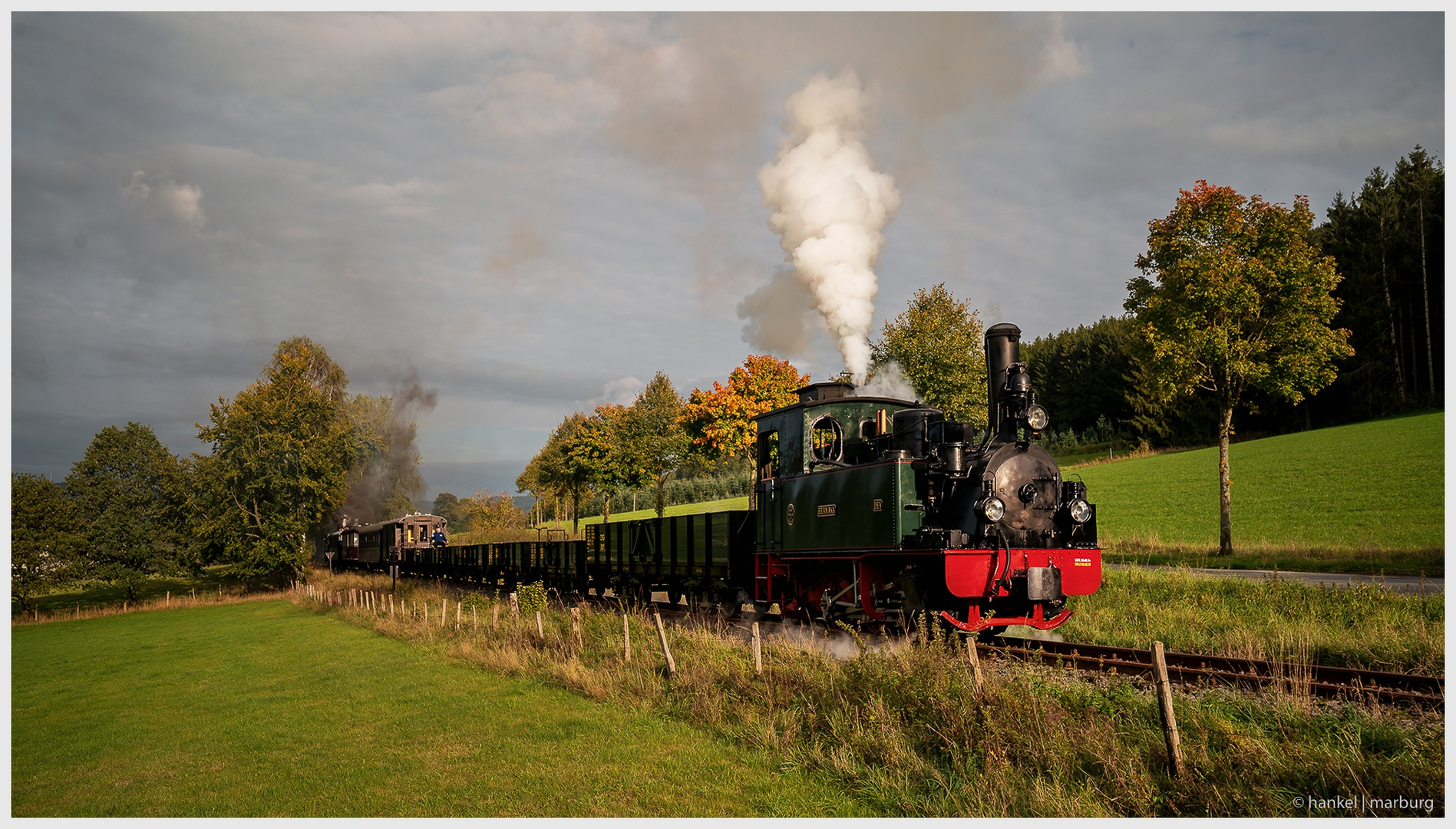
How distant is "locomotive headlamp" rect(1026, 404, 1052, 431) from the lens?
33.6 ft

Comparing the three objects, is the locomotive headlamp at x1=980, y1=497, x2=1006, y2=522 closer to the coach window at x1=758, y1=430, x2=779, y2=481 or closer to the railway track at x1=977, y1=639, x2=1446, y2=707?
the railway track at x1=977, y1=639, x2=1446, y2=707

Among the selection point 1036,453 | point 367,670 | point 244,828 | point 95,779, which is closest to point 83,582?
point 367,670

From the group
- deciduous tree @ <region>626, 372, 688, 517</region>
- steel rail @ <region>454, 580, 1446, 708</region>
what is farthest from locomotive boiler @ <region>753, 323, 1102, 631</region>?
deciduous tree @ <region>626, 372, 688, 517</region>

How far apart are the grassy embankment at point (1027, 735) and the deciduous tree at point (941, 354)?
19526 mm

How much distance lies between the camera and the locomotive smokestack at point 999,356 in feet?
35.7

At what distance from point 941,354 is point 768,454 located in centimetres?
1760

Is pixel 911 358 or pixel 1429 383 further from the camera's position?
pixel 1429 383

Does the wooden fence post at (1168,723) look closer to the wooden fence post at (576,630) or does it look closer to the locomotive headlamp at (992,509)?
the locomotive headlamp at (992,509)

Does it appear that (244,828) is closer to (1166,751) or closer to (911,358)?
(1166,751)

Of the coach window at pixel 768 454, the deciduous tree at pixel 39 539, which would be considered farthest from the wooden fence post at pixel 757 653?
the deciduous tree at pixel 39 539

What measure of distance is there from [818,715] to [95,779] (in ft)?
25.0

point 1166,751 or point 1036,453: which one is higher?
point 1036,453

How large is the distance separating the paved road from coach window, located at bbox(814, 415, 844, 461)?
8400mm

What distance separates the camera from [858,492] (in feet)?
37.0
